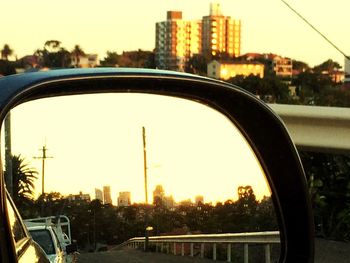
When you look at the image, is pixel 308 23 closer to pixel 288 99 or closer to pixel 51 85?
pixel 51 85

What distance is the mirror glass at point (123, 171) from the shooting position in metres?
2.27

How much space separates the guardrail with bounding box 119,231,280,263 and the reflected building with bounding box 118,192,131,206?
0.35 ft

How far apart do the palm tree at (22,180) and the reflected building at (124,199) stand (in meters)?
0.23

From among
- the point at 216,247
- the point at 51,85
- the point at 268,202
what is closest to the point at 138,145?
the point at 51,85

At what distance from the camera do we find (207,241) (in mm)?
2855

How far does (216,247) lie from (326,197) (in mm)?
6101

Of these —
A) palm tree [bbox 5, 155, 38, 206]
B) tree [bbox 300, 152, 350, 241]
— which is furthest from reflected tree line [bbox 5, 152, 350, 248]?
tree [bbox 300, 152, 350, 241]

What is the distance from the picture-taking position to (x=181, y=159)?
267cm

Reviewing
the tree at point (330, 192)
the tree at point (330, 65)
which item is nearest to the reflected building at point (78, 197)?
the tree at point (330, 192)

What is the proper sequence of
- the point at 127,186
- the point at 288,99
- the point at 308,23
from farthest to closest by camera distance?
the point at 288,99
the point at 308,23
the point at 127,186

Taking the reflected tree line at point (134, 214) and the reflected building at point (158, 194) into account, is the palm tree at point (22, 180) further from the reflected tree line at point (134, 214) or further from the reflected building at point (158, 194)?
the reflected building at point (158, 194)

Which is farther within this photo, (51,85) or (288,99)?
(288,99)

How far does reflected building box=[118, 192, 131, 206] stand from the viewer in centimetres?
241

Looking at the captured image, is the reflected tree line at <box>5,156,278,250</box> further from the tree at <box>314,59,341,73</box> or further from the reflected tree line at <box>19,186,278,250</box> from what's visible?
→ the tree at <box>314,59,341,73</box>
